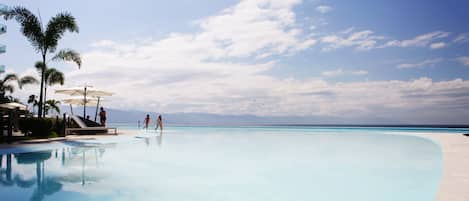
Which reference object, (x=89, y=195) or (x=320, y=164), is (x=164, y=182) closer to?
(x=89, y=195)

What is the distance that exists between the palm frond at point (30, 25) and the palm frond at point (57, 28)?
0.32 meters

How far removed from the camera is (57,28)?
17422 mm

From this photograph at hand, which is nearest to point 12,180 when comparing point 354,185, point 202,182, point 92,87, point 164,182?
point 164,182

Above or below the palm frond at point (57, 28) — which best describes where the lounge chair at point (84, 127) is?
below

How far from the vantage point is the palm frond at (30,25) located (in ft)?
54.6

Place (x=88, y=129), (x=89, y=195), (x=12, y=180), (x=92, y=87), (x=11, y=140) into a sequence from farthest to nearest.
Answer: (x=92, y=87) → (x=88, y=129) → (x=11, y=140) → (x=12, y=180) → (x=89, y=195)

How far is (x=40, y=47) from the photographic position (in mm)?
17328

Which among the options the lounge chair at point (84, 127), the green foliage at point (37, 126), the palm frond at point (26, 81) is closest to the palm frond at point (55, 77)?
the palm frond at point (26, 81)

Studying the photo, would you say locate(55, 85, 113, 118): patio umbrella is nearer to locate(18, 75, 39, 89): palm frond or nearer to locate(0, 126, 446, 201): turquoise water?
locate(0, 126, 446, 201): turquoise water

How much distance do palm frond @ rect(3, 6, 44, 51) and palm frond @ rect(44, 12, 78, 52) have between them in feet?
1.06

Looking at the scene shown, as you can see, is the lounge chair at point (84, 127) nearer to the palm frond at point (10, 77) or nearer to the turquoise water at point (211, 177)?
the turquoise water at point (211, 177)

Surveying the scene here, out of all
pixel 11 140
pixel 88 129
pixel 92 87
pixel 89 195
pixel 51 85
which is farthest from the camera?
pixel 51 85

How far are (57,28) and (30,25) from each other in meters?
1.20

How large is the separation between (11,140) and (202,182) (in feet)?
34.6
